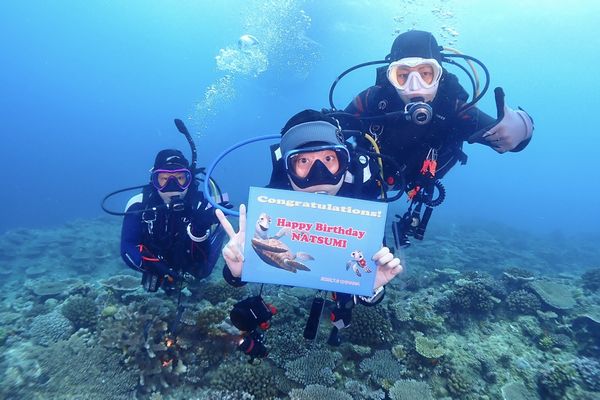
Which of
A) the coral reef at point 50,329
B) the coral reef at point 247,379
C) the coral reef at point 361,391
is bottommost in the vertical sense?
the coral reef at point 50,329

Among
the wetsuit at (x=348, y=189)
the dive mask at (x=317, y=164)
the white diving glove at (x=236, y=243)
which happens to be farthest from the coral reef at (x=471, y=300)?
the white diving glove at (x=236, y=243)

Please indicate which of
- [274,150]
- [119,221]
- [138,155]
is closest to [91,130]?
[138,155]

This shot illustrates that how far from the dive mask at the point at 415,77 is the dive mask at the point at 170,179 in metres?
3.87

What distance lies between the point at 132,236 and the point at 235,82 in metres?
77.4

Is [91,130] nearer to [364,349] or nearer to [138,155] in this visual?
[138,155]

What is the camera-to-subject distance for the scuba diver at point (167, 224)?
5.96 meters

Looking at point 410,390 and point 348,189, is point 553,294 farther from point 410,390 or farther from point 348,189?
point 348,189

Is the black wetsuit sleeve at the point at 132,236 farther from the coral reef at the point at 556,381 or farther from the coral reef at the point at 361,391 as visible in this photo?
the coral reef at the point at 556,381

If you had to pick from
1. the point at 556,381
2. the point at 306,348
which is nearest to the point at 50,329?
the point at 306,348

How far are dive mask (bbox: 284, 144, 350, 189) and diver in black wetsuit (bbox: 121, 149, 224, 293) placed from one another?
10.3ft

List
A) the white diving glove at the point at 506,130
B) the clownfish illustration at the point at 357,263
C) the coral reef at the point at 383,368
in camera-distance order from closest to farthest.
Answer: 1. the clownfish illustration at the point at 357,263
2. the white diving glove at the point at 506,130
3. the coral reef at the point at 383,368

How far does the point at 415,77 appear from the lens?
4449 mm

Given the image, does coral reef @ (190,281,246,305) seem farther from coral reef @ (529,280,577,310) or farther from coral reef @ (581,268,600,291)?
coral reef @ (581,268,600,291)

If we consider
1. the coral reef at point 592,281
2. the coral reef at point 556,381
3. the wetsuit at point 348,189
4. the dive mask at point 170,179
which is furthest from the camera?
the coral reef at point 592,281
